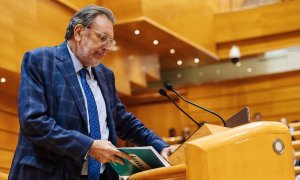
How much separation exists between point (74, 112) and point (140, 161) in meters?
0.32

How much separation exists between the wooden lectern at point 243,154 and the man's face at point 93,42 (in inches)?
27.8

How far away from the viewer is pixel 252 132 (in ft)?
5.42

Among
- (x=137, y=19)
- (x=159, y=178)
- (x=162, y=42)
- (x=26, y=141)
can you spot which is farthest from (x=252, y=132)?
(x=162, y=42)

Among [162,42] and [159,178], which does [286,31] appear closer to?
[162,42]

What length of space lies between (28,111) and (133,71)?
643cm

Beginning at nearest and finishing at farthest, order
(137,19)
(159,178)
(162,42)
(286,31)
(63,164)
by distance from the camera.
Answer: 1. (159,178)
2. (63,164)
3. (137,19)
4. (162,42)
5. (286,31)

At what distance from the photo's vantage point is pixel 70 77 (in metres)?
2.08

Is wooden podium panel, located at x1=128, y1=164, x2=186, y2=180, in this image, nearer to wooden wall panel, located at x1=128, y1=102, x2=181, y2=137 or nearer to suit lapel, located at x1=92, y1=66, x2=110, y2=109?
suit lapel, located at x1=92, y1=66, x2=110, y2=109

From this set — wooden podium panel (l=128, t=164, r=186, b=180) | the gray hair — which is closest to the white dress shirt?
the gray hair

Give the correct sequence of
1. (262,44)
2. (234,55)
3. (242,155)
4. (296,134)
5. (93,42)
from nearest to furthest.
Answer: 1. (242,155)
2. (93,42)
3. (296,134)
4. (234,55)
5. (262,44)

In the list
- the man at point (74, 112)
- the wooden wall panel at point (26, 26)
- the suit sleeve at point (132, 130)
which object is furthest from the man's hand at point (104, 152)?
the wooden wall panel at point (26, 26)

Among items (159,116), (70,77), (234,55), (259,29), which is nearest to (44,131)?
(70,77)

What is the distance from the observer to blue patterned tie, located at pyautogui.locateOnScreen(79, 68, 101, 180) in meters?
2.04

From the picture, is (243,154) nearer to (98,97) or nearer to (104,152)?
(104,152)
